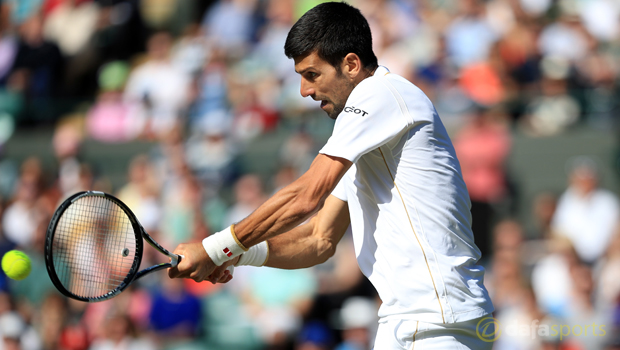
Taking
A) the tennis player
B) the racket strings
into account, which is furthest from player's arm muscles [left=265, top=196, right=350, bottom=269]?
the racket strings

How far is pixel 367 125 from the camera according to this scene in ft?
10.5

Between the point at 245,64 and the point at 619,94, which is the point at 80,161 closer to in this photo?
the point at 245,64

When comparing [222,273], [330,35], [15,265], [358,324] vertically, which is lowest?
[358,324]

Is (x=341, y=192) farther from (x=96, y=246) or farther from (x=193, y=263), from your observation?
(x=96, y=246)

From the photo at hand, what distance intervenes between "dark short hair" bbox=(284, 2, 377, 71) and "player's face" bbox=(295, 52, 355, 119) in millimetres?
28

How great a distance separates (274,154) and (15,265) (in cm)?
593

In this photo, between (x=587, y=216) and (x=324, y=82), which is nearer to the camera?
(x=324, y=82)

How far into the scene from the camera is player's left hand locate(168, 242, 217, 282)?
3.37 metres

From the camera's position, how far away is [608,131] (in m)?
8.58

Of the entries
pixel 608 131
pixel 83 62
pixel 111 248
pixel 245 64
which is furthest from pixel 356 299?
pixel 83 62

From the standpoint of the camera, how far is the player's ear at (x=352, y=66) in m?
3.47

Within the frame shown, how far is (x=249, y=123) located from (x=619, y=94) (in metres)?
4.47

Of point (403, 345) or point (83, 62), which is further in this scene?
point (83, 62)

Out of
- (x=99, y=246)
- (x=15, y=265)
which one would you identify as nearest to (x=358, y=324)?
(x=99, y=246)
